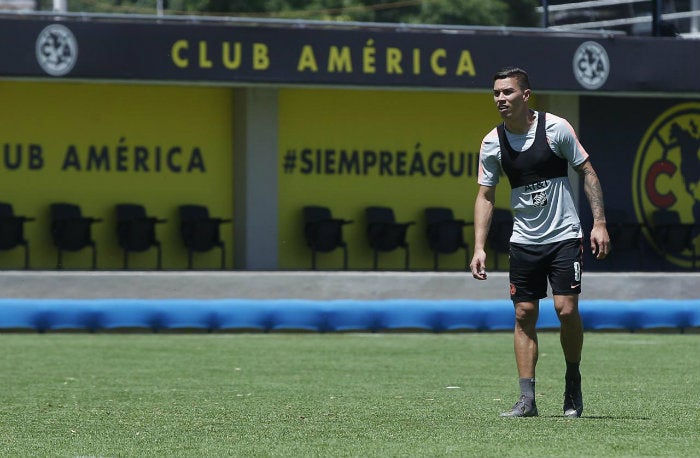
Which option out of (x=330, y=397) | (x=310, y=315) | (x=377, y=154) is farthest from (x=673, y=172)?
(x=330, y=397)

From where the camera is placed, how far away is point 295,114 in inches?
880

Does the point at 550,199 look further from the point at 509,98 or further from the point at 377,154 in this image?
the point at 377,154

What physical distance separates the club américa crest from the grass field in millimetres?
6957

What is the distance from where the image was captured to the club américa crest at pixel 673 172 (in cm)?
2383

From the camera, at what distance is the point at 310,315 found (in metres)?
17.7

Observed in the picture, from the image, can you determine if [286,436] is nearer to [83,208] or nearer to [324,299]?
[324,299]

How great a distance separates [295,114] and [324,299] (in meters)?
3.99

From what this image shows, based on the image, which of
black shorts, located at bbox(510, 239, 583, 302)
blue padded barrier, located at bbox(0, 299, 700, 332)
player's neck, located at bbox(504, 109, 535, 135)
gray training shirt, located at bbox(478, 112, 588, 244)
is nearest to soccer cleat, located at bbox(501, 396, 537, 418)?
black shorts, located at bbox(510, 239, 583, 302)

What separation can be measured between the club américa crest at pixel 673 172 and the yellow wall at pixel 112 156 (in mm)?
6639

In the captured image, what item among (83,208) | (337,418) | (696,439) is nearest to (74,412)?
(337,418)

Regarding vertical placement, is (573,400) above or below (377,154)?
below

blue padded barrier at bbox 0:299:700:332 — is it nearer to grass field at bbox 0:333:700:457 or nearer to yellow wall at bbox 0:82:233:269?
grass field at bbox 0:333:700:457

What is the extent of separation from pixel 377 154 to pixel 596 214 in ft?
48.9

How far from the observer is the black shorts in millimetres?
8195
